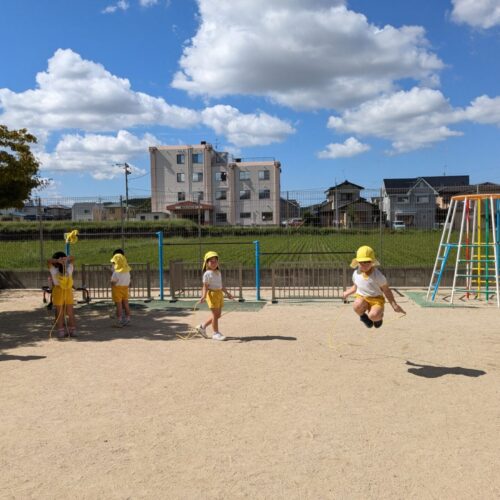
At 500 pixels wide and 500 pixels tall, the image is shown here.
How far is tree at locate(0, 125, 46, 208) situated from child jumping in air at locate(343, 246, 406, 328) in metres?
6.91

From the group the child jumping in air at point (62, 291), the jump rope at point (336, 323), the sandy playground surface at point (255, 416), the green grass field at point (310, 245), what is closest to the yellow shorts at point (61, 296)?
the child jumping in air at point (62, 291)

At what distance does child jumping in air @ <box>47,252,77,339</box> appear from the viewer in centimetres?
850

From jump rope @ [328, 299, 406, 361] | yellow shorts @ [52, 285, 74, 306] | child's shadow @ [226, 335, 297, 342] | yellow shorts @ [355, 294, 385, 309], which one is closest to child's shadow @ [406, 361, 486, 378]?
yellow shorts @ [355, 294, 385, 309]

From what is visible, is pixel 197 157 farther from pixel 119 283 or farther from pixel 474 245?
pixel 119 283

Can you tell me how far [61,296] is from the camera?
335 inches

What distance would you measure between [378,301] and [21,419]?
4.39 m

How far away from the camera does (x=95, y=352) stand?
7.41 meters

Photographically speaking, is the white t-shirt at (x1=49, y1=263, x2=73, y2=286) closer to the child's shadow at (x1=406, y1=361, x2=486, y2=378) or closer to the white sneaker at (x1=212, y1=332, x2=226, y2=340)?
the white sneaker at (x1=212, y1=332, x2=226, y2=340)

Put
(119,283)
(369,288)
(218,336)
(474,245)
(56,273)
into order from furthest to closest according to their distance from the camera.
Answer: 1. (474,245)
2. (119,283)
3. (56,273)
4. (218,336)
5. (369,288)

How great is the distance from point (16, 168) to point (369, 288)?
724 cm

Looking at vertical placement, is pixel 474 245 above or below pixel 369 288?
above

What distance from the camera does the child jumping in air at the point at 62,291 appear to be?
8.50 metres

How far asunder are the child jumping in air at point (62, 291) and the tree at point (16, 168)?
215cm

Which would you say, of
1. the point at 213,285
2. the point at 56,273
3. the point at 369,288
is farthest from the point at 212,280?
the point at 56,273
